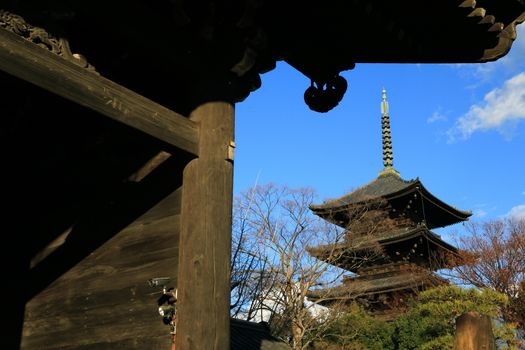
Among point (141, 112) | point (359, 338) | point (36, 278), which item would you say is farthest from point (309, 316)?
point (141, 112)

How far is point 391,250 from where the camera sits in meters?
24.0

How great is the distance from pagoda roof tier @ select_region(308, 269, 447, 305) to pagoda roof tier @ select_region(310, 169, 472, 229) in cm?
253

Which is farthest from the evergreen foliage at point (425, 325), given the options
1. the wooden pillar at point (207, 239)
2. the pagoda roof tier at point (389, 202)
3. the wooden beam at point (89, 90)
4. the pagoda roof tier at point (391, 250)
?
the wooden beam at point (89, 90)

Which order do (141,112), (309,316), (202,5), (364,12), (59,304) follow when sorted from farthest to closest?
(309,316) → (59,304) → (364,12) → (202,5) → (141,112)

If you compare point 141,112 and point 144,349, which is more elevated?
point 141,112

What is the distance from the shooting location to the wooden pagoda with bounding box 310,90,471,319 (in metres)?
22.3

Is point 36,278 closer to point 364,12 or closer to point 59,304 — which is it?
point 59,304

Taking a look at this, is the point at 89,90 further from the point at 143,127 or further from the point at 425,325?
the point at 425,325

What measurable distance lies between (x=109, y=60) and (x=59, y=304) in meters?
1.53

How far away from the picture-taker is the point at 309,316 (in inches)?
790

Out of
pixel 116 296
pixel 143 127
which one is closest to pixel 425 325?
pixel 116 296

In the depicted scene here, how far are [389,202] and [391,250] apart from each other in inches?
83.6

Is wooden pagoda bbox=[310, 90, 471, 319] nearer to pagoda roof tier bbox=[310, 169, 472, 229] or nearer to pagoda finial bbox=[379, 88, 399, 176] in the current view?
pagoda roof tier bbox=[310, 169, 472, 229]

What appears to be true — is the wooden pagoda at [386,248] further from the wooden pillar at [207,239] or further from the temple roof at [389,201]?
the wooden pillar at [207,239]
